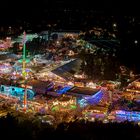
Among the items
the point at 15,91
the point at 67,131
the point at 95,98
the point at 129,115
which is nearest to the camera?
the point at 67,131

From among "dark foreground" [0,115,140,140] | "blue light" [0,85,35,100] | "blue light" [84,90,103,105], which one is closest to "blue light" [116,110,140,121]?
"blue light" [84,90,103,105]

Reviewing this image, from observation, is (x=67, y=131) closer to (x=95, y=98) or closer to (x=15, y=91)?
(x=95, y=98)

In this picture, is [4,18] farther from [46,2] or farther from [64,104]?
[64,104]

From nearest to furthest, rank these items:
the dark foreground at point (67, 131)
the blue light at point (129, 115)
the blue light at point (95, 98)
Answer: the dark foreground at point (67, 131)
the blue light at point (129, 115)
the blue light at point (95, 98)

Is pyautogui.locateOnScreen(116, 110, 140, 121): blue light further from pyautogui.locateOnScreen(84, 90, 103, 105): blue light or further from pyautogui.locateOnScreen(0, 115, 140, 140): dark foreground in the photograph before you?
pyautogui.locateOnScreen(0, 115, 140, 140): dark foreground

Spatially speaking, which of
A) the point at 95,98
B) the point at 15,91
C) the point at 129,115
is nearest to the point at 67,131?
the point at 129,115

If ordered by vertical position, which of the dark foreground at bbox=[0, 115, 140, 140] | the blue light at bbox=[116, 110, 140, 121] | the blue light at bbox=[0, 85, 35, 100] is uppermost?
the blue light at bbox=[0, 85, 35, 100]

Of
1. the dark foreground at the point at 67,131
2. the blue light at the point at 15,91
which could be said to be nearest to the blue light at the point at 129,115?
the dark foreground at the point at 67,131

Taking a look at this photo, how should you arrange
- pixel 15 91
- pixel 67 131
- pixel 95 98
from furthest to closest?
1. pixel 15 91
2. pixel 95 98
3. pixel 67 131

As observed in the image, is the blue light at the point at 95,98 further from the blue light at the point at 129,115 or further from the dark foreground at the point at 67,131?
the dark foreground at the point at 67,131

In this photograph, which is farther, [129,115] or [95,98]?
[95,98]

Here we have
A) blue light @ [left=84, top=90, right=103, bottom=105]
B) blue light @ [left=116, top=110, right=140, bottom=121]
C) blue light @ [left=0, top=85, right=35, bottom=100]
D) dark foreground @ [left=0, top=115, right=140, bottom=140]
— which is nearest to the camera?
dark foreground @ [left=0, top=115, right=140, bottom=140]
